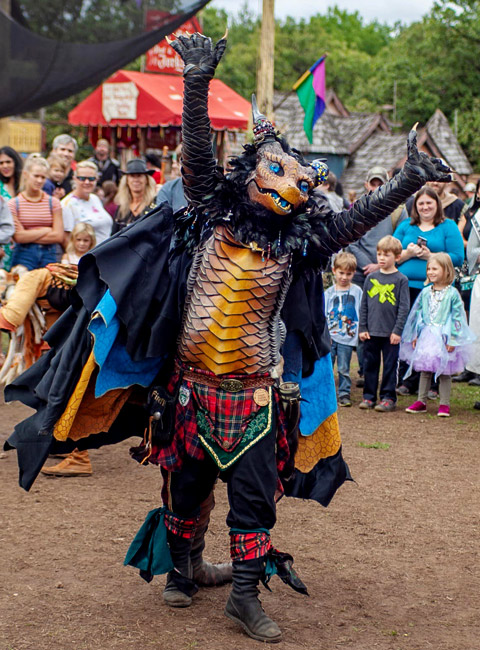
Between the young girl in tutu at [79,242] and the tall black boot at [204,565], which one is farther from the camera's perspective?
the young girl in tutu at [79,242]

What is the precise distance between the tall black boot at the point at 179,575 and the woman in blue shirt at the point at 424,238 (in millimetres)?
5027

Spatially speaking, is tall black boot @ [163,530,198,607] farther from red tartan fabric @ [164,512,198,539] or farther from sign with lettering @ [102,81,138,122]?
sign with lettering @ [102,81,138,122]

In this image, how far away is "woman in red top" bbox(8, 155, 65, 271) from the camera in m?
7.36

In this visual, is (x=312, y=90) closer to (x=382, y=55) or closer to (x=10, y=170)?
(x=10, y=170)

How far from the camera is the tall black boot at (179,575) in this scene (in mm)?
3678

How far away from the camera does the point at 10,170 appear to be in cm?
847

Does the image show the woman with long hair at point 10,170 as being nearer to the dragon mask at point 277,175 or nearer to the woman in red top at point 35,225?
the woman in red top at point 35,225

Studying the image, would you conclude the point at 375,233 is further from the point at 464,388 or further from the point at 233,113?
the point at 233,113

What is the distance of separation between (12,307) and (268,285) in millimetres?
2929

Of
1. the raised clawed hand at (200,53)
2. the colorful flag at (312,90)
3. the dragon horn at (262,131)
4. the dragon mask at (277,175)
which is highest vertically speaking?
the colorful flag at (312,90)

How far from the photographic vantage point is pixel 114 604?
3645 mm

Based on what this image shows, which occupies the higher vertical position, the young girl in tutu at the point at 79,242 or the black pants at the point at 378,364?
the young girl in tutu at the point at 79,242

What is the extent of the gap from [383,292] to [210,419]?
4739 mm

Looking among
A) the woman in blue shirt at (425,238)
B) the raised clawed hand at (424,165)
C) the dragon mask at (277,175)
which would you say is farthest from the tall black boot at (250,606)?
the woman in blue shirt at (425,238)
